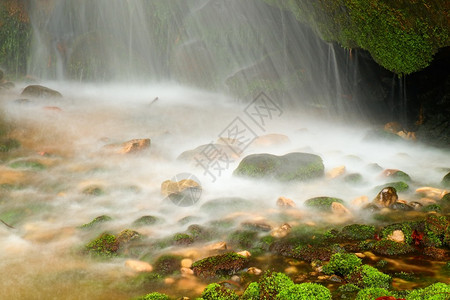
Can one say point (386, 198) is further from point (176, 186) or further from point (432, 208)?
point (176, 186)

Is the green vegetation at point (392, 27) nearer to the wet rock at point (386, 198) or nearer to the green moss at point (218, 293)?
the wet rock at point (386, 198)

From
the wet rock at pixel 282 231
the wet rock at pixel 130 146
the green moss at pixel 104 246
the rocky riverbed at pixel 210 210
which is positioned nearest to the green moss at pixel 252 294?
the rocky riverbed at pixel 210 210

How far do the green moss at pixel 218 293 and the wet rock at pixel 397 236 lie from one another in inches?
93.8

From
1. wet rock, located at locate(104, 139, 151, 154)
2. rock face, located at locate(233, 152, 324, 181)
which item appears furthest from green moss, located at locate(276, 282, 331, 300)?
wet rock, located at locate(104, 139, 151, 154)

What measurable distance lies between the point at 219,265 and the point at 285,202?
7.44 feet

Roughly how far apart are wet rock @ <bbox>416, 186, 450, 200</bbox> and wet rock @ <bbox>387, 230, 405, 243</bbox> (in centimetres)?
191

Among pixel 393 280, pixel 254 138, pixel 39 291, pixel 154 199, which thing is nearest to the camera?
pixel 393 280

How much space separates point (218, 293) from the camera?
3.76 metres

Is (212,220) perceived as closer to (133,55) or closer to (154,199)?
(154,199)

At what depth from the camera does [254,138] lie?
420 inches

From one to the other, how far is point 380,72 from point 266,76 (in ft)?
14.3

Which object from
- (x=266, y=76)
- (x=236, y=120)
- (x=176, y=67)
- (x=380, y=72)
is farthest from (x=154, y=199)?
(x=176, y=67)

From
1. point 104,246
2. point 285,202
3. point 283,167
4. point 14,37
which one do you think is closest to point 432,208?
point 285,202

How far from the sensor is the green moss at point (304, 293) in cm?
336
